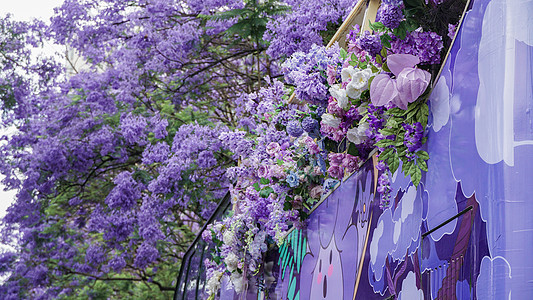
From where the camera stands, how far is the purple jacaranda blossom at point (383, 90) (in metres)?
3.11

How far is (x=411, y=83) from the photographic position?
2.98 metres

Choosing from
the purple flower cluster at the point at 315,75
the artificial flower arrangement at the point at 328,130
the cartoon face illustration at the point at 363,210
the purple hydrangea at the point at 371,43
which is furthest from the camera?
the purple flower cluster at the point at 315,75

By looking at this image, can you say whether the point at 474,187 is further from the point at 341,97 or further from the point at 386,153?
the point at 341,97

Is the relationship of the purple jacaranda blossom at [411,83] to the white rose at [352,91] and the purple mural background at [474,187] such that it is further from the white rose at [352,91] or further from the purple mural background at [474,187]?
the white rose at [352,91]

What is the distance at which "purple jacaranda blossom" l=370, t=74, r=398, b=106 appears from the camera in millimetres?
3105

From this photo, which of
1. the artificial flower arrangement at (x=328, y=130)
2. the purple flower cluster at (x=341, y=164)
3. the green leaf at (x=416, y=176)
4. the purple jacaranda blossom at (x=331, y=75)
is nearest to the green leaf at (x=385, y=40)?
the artificial flower arrangement at (x=328, y=130)

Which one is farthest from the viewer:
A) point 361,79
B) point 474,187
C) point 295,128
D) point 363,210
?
point 295,128

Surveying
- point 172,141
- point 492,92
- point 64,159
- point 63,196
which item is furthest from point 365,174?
point 63,196

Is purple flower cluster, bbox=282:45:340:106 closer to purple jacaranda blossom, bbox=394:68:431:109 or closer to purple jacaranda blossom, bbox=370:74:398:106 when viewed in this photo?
purple jacaranda blossom, bbox=370:74:398:106

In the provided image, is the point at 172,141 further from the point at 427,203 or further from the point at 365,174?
the point at 427,203

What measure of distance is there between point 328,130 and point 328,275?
94cm

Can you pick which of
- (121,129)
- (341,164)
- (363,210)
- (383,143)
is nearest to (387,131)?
(383,143)

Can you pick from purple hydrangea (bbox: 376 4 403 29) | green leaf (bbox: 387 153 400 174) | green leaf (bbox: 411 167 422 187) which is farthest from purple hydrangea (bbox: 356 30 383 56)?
green leaf (bbox: 411 167 422 187)

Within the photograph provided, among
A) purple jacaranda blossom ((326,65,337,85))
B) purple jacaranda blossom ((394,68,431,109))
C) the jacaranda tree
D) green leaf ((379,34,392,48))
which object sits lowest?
purple jacaranda blossom ((394,68,431,109))
